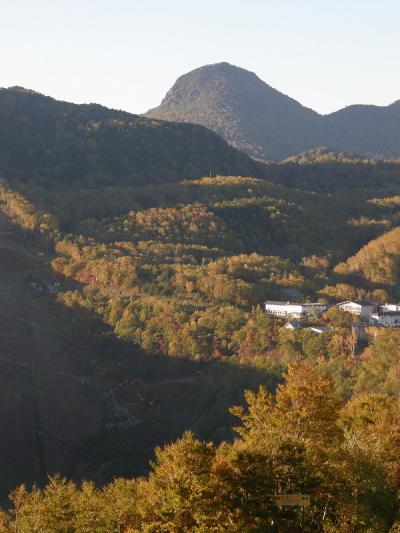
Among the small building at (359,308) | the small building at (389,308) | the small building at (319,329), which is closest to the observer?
the small building at (319,329)

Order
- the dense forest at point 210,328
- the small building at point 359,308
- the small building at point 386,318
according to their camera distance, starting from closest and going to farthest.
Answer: the dense forest at point 210,328
the small building at point 386,318
the small building at point 359,308

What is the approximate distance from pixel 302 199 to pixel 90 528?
426 ft

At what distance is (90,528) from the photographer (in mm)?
24500

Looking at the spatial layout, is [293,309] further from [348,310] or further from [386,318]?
[386,318]

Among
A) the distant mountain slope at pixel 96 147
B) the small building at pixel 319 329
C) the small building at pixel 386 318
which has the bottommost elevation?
the small building at pixel 386 318

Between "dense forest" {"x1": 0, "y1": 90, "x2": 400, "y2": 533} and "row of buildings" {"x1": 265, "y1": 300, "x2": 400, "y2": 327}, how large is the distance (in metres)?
2.14

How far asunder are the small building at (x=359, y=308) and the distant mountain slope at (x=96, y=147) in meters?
85.7

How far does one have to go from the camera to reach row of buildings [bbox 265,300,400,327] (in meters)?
75.6

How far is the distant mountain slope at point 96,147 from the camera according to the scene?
161750 millimetres

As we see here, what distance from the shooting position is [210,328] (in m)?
70.4

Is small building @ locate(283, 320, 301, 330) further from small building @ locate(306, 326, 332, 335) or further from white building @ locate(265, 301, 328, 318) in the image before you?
white building @ locate(265, 301, 328, 318)

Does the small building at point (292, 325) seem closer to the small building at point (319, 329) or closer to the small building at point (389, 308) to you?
the small building at point (319, 329)

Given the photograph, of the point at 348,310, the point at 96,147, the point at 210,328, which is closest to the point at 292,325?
the point at 210,328

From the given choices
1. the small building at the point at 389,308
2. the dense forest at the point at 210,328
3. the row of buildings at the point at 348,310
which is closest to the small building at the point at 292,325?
the dense forest at the point at 210,328
